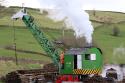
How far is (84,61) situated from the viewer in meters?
41.6

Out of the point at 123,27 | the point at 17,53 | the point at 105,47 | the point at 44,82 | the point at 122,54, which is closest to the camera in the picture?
the point at 44,82

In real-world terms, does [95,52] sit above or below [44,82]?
above

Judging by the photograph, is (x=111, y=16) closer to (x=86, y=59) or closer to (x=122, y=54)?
(x=122, y=54)

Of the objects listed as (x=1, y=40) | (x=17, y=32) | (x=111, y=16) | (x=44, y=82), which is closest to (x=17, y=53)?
(x=1, y=40)

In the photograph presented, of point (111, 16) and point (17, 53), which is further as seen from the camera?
point (111, 16)

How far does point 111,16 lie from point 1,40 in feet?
131

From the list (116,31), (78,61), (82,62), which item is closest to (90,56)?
(82,62)

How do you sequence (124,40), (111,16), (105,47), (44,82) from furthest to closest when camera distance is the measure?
(111,16), (124,40), (105,47), (44,82)

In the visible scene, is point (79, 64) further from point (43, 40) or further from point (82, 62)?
point (43, 40)

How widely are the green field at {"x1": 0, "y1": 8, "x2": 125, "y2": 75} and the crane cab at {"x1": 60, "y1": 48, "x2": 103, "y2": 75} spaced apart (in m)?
26.7

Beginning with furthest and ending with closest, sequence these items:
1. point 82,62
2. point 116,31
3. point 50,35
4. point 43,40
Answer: point 116,31
point 50,35
point 43,40
point 82,62

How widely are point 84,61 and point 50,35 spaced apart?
49181 millimetres

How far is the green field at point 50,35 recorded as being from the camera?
274 ft

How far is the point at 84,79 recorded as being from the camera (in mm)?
41281
